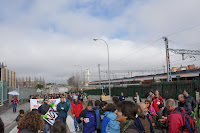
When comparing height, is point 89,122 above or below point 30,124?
below

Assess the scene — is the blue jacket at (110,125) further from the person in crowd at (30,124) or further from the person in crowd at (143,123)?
the person in crowd at (30,124)

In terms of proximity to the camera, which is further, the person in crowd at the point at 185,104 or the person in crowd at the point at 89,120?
the person in crowd at the point at 185,104

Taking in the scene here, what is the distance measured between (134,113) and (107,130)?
1.93m

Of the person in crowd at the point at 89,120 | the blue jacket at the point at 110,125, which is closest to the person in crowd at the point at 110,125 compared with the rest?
the blue jacket at the point at 110,125

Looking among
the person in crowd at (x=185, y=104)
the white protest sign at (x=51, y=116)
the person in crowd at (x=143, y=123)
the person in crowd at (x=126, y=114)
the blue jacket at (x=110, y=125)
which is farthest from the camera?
the white protest sign at (x=51, y=116)

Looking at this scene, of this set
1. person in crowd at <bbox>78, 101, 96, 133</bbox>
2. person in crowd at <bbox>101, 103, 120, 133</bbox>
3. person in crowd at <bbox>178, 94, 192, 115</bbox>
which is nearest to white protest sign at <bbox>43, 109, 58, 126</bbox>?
person in crowd at <bbox>78, 101, 96, 133</bbox>

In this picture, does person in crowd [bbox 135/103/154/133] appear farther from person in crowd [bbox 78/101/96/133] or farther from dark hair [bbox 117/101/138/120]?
person in crowd [bbox 78/101/96/133]

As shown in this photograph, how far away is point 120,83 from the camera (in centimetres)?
4656

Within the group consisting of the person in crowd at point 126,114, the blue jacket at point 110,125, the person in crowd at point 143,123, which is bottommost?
the blue jacket at point 110,125

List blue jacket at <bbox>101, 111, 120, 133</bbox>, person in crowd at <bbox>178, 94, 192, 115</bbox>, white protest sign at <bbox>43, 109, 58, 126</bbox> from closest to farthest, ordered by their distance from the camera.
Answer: blue jacket at <bbox>101, 111, 120, 133</bbox>, person in crowd at <bbox>178, 94, 192, 115</bbox>, white protest sign at <bbox>43, 109, 58, 126</bbox>

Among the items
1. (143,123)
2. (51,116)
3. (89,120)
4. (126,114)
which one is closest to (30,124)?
(126,114)

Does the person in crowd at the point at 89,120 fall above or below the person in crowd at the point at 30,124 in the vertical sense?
below

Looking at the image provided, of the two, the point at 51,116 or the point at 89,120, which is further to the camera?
the point at 51,116

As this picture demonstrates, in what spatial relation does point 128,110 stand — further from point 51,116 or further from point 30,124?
point 51,116
